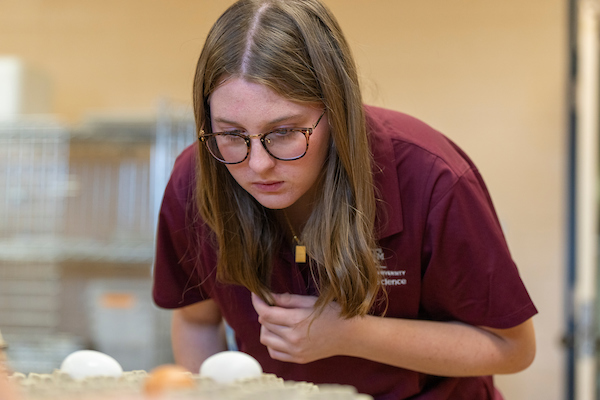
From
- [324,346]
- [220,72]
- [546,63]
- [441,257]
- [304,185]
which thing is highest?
[546,63]

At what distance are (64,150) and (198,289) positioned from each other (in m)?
1.47

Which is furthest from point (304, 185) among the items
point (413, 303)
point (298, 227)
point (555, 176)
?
point (555, 176)

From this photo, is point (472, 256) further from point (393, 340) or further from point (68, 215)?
point (68, 215)

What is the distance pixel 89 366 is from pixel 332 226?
400 millimetres

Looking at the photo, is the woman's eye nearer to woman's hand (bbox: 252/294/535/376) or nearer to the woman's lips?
the woman's lips

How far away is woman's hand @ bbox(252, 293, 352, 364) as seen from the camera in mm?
869

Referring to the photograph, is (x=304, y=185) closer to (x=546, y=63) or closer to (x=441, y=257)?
(x=441, y=257)

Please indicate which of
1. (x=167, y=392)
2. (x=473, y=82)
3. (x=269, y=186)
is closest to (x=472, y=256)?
(x=269, y=186)

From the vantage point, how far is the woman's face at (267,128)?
2.55 ft

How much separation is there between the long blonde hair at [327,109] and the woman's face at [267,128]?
0.01 meters

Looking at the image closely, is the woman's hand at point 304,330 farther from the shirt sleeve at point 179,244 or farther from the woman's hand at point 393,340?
the shirt sleeve at point 179,244

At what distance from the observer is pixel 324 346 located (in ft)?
2.89

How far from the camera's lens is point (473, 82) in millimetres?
2213

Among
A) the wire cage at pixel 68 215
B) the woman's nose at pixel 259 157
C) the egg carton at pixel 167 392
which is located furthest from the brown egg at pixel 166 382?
the wire cage at pixel 68 215
